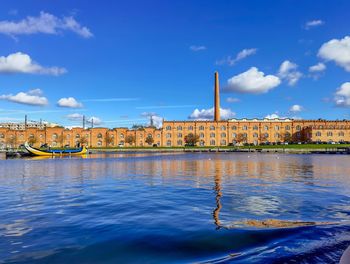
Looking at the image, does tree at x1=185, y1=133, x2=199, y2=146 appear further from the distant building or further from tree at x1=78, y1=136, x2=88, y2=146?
tree at x1=78, y1=136, x2=88, y2=146

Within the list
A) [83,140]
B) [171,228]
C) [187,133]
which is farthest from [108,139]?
[171,228]

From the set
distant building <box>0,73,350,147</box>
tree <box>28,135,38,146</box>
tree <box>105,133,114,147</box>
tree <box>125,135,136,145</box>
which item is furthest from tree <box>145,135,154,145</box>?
tree <box>28,135,38,146</box>

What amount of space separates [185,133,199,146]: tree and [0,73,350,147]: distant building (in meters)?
2.61

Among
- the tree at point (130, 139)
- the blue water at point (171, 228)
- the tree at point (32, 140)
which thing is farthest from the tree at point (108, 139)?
the blue water at point (171, 228)

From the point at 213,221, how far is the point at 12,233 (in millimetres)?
6235

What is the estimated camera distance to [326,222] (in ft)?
33.3

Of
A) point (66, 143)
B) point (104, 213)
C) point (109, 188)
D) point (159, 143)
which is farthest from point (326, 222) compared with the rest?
point (66, 143)

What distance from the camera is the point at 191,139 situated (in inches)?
5153

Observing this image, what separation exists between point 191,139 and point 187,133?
196 inches

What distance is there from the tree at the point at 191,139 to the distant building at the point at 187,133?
2611 mm

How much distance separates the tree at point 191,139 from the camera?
130 m

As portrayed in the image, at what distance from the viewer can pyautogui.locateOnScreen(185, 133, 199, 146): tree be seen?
130 metres

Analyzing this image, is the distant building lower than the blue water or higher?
higher

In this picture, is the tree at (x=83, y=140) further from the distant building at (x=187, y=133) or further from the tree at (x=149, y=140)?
the tree at (x=149, y=140)
